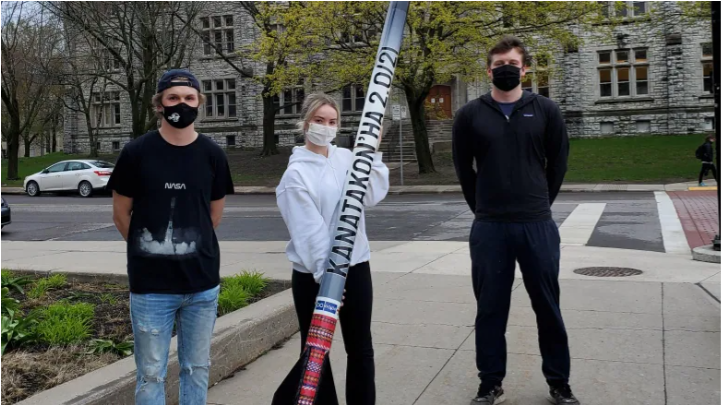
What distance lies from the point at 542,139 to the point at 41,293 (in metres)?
5.13

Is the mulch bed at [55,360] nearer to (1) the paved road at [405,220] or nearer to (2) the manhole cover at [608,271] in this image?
(2) the manhole cover at [608,271]

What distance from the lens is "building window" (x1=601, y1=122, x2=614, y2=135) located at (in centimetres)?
4047

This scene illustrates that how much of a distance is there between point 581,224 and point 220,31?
3485cm

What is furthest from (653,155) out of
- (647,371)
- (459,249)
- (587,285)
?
(647,371)

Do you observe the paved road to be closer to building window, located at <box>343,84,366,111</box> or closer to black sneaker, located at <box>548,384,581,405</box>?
black sneaker, located at <box>548,384,581,405</box>

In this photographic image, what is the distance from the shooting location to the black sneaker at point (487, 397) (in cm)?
406

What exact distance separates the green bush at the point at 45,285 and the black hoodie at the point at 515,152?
469 centimetres

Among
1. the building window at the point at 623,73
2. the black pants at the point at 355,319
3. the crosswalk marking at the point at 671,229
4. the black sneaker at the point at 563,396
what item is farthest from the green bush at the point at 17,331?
the building window at the point at 623,73

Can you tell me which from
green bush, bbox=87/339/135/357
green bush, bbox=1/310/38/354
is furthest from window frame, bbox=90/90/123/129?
green bush, bbox=87/339/135/357

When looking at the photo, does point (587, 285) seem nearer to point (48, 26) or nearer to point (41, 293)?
point (41, 293)

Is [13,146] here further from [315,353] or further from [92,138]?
[315,353]

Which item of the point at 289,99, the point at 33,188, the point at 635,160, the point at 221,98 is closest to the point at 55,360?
the point at 33,188

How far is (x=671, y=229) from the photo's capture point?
12945 millimetres

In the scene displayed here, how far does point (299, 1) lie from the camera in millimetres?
28016
